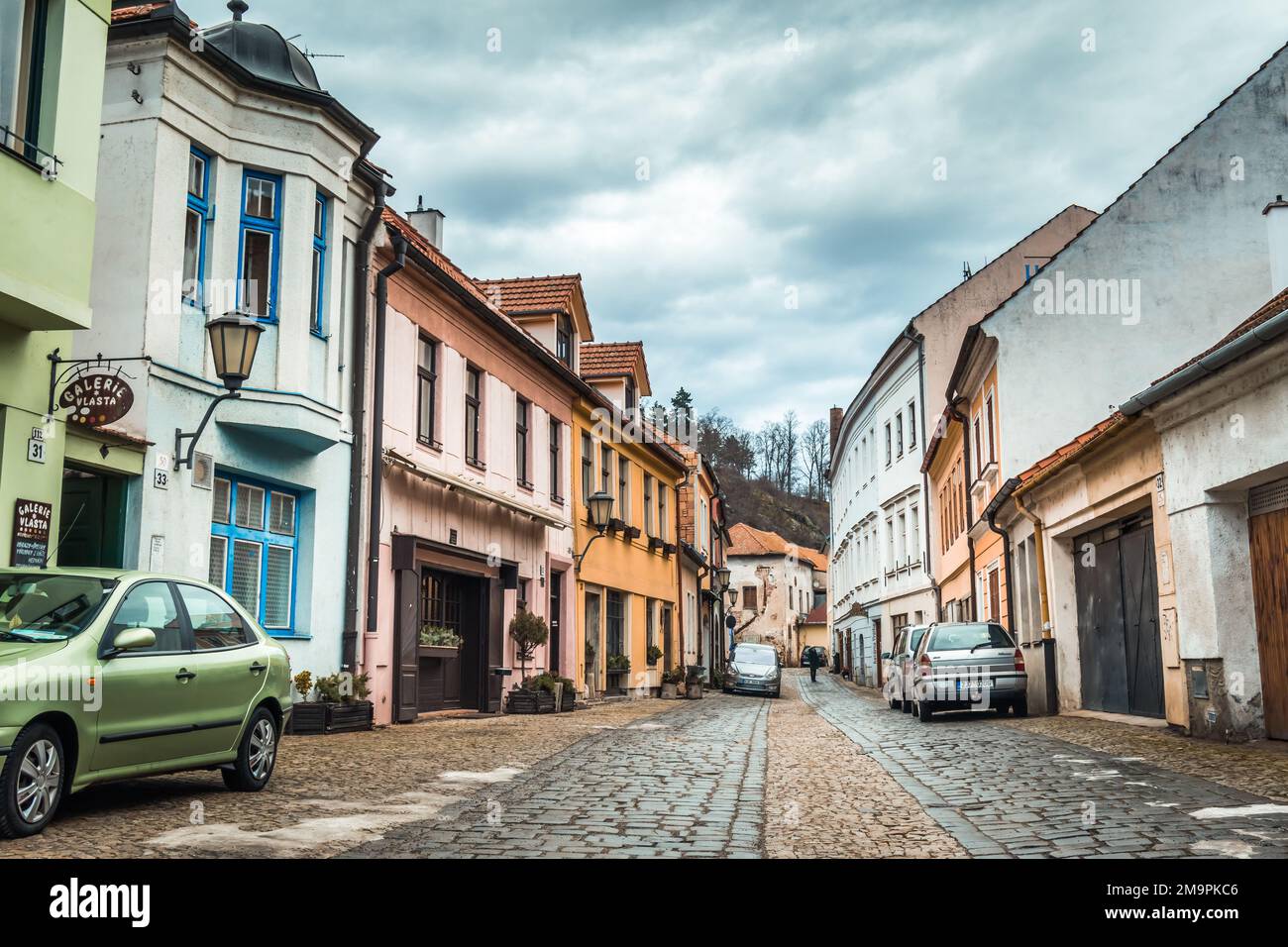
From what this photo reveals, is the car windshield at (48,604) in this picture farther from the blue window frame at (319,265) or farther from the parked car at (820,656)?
the parked car at (820,656)

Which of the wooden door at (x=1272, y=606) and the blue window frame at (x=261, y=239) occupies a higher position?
the blue window frame at (x=261, y=239)

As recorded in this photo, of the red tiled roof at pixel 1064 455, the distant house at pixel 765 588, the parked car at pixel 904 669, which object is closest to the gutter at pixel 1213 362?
the red tiled roof at pixel 1064 455

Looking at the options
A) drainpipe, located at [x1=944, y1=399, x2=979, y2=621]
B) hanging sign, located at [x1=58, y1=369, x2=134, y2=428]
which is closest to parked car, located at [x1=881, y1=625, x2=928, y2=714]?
drainpipe, located at [x1=944, y1=399, x2=979, y2=621]

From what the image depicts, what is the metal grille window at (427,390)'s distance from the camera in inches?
742

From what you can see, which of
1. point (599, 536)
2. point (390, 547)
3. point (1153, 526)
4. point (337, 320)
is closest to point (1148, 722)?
point (1153, 526)

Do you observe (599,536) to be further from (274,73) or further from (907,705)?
(274,73)

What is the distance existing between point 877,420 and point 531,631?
2450cm

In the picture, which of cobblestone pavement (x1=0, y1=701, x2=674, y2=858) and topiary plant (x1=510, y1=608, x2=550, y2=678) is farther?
topiary plant (x1=510, y1=608, x2=550, y2=678)

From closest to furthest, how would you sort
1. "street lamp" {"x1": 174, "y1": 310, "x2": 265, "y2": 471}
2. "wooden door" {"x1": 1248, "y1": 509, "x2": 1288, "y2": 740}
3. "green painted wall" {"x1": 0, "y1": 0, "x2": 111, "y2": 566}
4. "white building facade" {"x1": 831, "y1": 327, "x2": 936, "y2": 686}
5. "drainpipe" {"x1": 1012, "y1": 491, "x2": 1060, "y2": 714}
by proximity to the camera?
"green painted wall" {"x1": 0, "y1": 0, "x2": 111, "y2": 566} → "street lamp" {"x1": 174, "y1": 310, "x2": 265, "y2": 471} → "wooden door" {"x1": 1248, "y1": 509, "x2": 1288, "y2": 740} → "drainpipe" {"x1": 1012, "y1": 491, "x2": 1060, "y2": 714} → "white building facade" {"x1": 831, "y1": 327, "x2": 936, "y2": 686}

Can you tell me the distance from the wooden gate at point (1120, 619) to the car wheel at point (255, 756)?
36.3 ft

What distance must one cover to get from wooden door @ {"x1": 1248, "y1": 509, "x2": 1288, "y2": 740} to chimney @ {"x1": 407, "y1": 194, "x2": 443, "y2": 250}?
1667cm

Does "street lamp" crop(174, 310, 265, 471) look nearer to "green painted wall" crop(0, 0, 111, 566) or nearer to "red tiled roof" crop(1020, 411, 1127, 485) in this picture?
"green painted wall" crop(0, 0, 111, 566)

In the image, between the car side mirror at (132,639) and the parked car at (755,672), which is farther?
the parked car at (755,672)

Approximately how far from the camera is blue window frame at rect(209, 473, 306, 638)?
1389 cm
